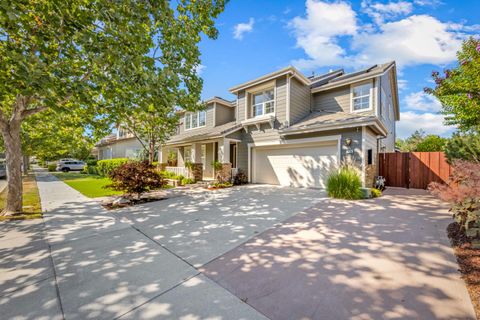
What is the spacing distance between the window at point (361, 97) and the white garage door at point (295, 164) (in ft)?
9.37

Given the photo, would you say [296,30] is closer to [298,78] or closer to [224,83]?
[298,78]

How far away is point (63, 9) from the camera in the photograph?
435 cm

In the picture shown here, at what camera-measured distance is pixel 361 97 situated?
10.9 m

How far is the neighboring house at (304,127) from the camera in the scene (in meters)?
9.55

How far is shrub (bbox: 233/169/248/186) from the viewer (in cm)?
1268

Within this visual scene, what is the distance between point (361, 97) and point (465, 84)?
15.2 feet

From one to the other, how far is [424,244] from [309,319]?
322 centimetres

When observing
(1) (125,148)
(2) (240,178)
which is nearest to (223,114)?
(2) (240,178)

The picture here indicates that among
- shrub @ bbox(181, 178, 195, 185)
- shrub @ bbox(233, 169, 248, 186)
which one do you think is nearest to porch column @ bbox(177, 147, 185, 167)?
shrub @ bbox(181, 178, 195, 185)

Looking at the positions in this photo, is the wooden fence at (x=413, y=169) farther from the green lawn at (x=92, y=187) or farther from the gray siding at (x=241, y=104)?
the green lawn at (x=92, y=187)

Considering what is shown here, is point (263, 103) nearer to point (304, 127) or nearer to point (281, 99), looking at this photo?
point (281, 99)

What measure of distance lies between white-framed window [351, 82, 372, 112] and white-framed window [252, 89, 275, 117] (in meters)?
4.37

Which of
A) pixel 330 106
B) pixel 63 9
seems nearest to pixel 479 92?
pixel 330 106

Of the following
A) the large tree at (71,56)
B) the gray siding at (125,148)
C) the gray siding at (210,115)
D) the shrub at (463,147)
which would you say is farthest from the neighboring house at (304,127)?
the gray siding at (125,148)
